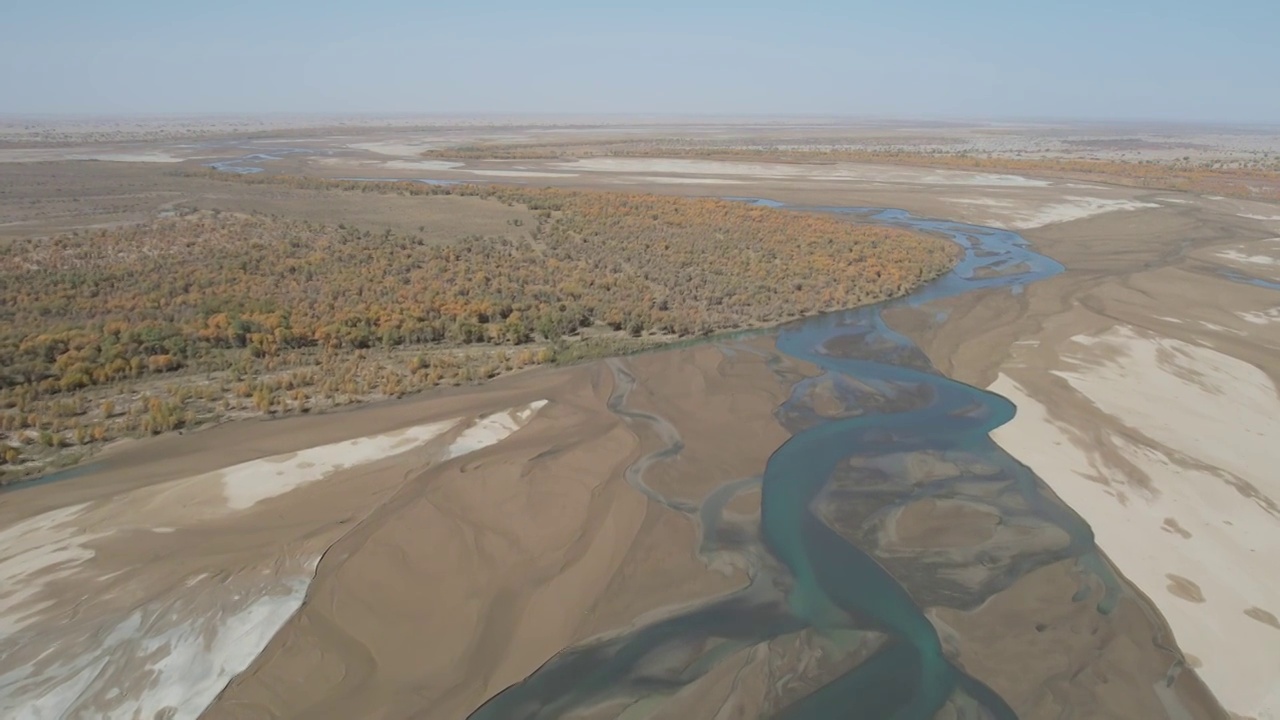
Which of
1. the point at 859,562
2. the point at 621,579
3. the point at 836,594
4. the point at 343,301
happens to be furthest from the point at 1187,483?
the point at 343,301

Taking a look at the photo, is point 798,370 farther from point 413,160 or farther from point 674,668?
point 413,160

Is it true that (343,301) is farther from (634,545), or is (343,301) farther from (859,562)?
(859,562)

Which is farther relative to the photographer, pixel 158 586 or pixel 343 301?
pixel 343 301

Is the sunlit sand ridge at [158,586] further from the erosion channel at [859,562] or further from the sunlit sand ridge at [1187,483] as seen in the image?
the sunlit sand ridge at [1187,483]

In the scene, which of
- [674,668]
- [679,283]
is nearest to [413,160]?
[679,283]

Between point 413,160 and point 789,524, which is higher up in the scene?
point 413,160

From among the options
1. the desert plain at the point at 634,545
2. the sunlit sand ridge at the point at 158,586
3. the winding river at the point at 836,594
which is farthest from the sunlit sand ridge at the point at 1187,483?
the sunlit sand ridge at the point at 158,586
